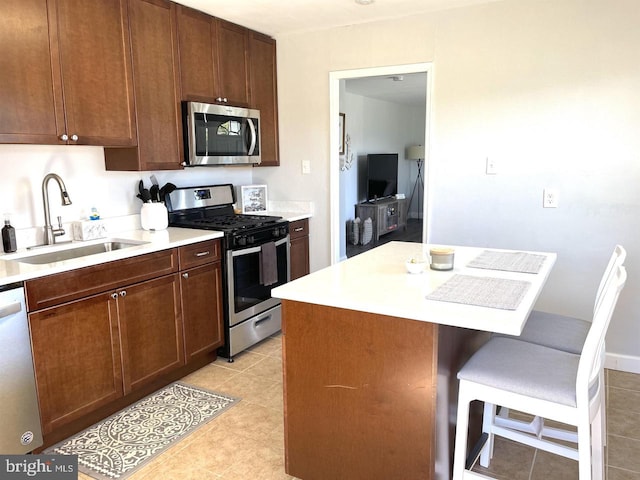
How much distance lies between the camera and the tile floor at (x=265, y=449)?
7.00 ft

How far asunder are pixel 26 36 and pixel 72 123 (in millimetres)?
442

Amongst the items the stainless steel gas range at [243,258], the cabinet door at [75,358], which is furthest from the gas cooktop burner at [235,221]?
the cabinet door at [75,358]

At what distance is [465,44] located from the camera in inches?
130

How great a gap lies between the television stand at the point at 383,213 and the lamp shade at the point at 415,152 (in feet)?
3.65

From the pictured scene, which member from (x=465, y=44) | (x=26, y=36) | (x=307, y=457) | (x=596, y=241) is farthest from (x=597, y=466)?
(x=26, y=36)

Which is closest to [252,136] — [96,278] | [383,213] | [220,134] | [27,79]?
[220,134]

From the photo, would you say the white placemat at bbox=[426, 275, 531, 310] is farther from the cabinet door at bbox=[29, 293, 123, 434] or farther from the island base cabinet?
the cabinet door at bbox=[29, 293, 123, 434]

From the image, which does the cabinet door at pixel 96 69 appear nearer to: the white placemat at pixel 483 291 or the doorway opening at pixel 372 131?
the doorway opening at pixel 372 131

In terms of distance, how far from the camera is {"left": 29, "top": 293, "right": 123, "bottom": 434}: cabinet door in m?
2.19

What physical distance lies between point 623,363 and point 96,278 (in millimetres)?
3222

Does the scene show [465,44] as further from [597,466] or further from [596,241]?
[597,466]

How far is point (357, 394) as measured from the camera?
70.4 inches

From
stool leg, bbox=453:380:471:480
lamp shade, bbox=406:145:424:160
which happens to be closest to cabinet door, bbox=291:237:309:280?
stool leg, bbox=453:380:471:480

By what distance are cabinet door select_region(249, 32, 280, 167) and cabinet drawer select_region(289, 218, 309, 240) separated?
1.89 ft
